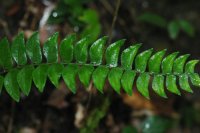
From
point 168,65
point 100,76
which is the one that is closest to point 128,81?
point 100,76

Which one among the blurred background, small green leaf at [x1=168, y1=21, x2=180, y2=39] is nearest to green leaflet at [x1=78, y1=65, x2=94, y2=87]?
the blurred background

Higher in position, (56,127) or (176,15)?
(176,15)

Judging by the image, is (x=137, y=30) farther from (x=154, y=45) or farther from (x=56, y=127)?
(x=56, y=127)

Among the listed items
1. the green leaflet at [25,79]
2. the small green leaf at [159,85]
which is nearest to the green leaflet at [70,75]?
the green leaflet at [25,79]

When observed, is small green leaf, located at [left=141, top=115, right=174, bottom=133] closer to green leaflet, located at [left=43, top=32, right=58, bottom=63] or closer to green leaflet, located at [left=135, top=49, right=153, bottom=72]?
green leaflet, located at [left=135, top=49, right=153, bottom=72]

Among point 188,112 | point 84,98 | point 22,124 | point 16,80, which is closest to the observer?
point 16,80

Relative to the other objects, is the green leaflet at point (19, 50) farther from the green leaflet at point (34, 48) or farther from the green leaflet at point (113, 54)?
the green leaflet at point (113, 54)

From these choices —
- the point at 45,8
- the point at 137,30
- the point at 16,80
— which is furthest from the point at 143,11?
the point at 16,80
